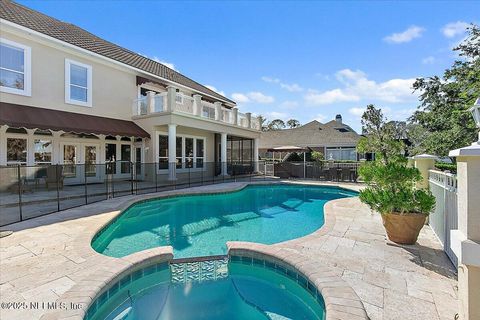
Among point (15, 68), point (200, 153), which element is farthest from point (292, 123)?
point (15, 68)

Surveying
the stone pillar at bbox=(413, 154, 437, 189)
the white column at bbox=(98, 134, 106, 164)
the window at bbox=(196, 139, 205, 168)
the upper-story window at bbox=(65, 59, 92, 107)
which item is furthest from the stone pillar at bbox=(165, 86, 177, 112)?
the stone pillar at bbox=(413, 154, 437, 189)

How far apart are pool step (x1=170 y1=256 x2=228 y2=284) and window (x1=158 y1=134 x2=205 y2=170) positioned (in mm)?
13553

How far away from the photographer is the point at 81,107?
51.2ft

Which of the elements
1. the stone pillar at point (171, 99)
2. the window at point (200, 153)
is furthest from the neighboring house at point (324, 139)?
the stone pillar at point (171, 99)

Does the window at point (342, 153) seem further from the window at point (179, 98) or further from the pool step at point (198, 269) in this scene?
the pool step at point (198, 269)

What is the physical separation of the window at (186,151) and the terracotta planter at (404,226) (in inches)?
605

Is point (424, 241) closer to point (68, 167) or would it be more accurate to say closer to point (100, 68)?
point (68, 167)

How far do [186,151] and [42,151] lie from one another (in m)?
9.75

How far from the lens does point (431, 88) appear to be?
22.3 metres

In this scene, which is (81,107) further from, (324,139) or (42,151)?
(324,139)

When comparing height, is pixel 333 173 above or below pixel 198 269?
above

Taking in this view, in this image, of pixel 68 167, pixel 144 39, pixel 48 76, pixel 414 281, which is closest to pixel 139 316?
pixel 414 281

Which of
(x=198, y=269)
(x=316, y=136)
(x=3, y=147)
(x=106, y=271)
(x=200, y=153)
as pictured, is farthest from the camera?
(x=316, y=136)

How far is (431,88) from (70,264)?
90.8 ft
